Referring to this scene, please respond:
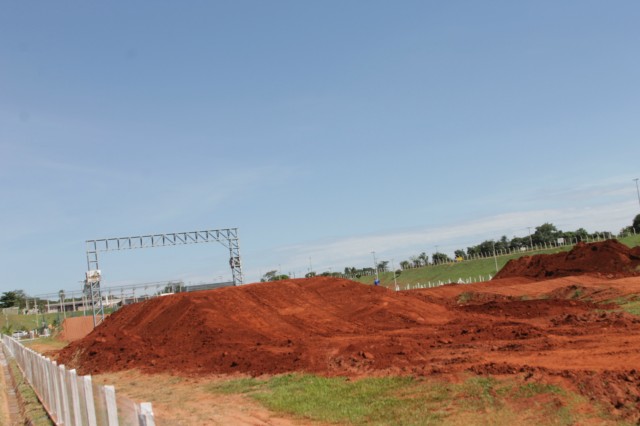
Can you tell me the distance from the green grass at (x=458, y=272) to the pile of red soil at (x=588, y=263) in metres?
24.2

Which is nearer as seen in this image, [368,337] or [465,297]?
[368,337]

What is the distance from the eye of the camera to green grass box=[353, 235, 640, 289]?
8018 cm

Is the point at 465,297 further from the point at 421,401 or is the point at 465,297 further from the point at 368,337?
the point at 421,401

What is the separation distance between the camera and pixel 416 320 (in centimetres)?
2559

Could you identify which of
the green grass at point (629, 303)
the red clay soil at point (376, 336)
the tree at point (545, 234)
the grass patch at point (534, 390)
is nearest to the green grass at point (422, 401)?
the grass patch at point (534, 390)

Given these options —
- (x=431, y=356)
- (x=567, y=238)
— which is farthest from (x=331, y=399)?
(x=567, y=238)

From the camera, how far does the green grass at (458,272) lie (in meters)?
→ 80.2

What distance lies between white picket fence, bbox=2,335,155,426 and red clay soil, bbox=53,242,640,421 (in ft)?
16.4

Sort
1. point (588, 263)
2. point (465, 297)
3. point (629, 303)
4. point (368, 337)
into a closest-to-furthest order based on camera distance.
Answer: point (368, 337) < point (629, 303) < point (465, 297) < point (588, 263)

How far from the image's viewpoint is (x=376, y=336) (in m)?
20.2

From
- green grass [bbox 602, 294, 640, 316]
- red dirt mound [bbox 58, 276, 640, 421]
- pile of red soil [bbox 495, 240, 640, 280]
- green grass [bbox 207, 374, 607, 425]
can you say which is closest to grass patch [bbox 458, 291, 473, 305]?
red dirt mound [bbox 58, 276, 640, 421]

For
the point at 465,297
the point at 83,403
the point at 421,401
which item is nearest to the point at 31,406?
the point at 83,403

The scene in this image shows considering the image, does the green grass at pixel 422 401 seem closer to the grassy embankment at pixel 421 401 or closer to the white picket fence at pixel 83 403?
the grassy embankment at pixel 421 401

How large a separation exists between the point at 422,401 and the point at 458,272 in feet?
254
